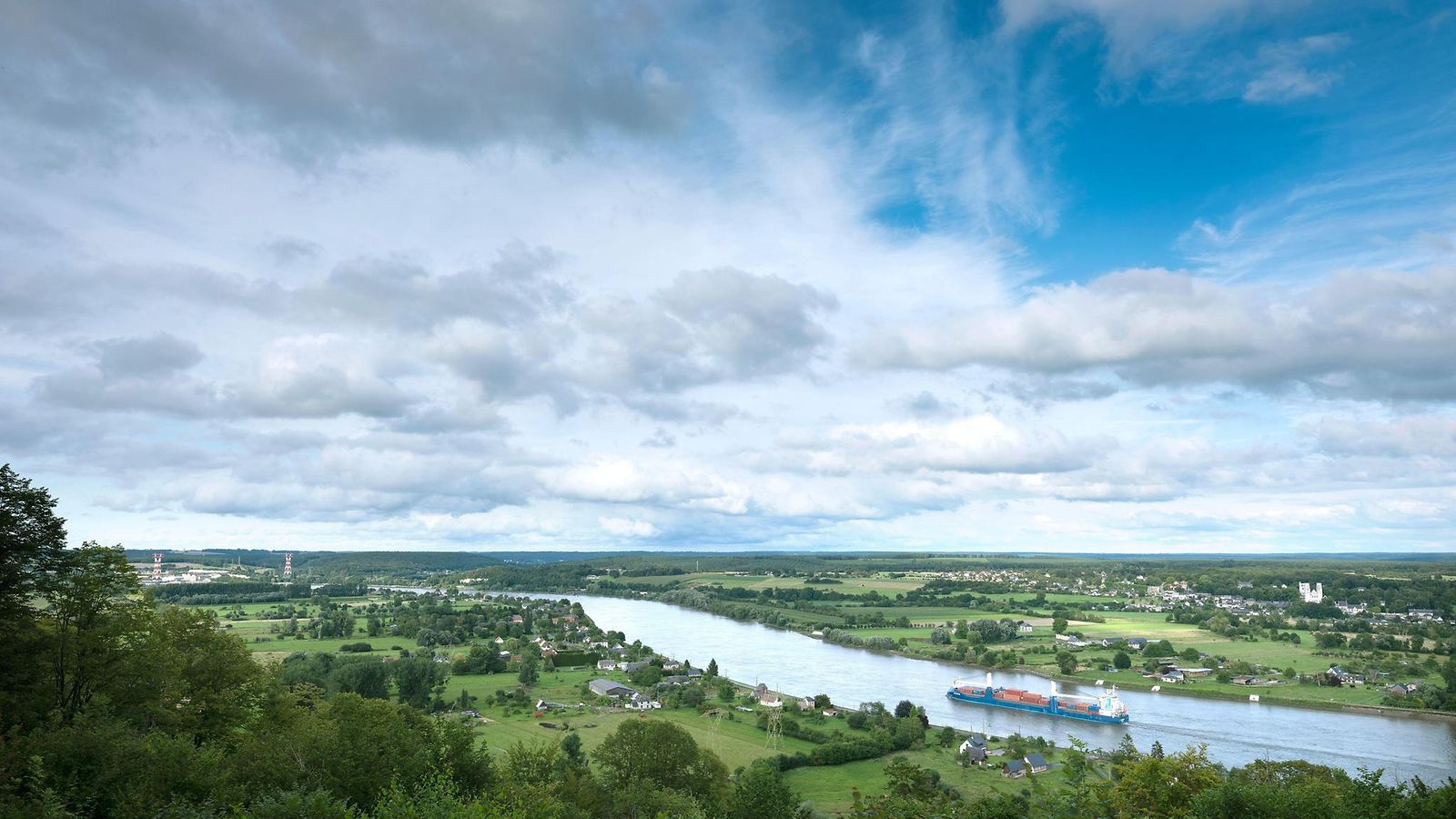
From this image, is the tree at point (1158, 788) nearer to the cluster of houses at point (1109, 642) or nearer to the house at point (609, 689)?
the house at point (609, 689)

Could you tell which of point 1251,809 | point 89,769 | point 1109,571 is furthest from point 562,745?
point 1109,571

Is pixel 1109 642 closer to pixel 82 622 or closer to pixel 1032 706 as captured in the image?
pixel 1032 706

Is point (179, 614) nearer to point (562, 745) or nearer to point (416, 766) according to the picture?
point (416, 766)

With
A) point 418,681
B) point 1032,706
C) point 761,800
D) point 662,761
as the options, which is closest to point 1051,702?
point 1032,706

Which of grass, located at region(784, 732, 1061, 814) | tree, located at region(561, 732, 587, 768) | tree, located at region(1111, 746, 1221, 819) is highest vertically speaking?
tree, located at region(1111, 746, 1221, 819)

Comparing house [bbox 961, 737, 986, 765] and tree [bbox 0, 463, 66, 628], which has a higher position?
tree [bbox 0, 463, 66, 628]

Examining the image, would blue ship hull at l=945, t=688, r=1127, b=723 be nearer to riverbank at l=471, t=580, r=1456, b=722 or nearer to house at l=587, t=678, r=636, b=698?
riverbank at l=471, t=580, r=1456, b=722

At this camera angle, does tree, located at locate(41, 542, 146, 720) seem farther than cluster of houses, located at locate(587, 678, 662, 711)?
No

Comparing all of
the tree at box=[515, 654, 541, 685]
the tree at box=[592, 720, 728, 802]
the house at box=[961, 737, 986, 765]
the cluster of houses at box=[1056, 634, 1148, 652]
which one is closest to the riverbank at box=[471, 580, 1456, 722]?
the cluster of houses at box=[1056, 634, 1148, 652]
